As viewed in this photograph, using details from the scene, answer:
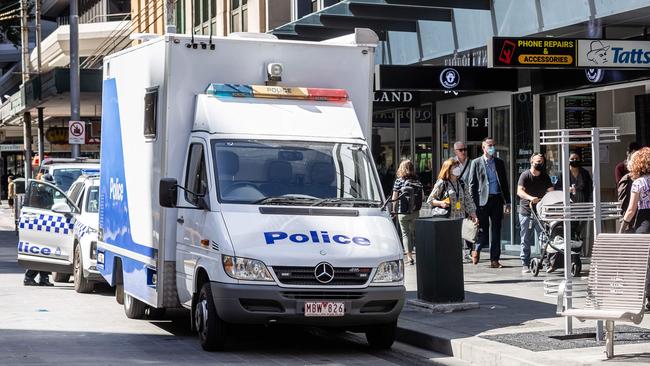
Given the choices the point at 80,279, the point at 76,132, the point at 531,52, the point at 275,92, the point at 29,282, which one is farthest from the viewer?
the point at 76,132

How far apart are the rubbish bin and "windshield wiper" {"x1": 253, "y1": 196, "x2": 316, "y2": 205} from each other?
228 cm

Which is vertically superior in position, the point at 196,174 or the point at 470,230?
the point at 196,174

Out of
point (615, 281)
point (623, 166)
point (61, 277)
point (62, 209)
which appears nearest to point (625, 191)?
point (623, 166)

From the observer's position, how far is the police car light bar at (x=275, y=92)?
40.4ft

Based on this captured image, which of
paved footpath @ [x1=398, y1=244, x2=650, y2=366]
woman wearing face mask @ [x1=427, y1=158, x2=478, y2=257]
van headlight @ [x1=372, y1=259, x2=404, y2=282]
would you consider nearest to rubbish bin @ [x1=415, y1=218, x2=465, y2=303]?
paved footpath @ [x1=398, y1=244, x2=650, y2=366]

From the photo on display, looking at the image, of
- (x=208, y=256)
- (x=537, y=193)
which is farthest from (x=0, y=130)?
(x=208, y=256)

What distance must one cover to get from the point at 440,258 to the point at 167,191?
11.4ft

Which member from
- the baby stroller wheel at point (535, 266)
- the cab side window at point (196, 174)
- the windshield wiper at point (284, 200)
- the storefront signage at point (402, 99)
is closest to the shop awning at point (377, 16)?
the storefront signage at point (402, 99)

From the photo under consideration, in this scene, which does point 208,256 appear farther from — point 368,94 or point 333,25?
point 333,25

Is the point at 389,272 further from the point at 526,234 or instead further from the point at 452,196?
the point at 452,196

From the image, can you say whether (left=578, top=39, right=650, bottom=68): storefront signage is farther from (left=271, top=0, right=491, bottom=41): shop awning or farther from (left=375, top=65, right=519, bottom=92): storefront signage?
(left=271, top=0, right=491, bottom=41): shop awning

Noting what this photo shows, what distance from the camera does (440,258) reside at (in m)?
13.5

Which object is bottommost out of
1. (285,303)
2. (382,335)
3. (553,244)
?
(382,335)

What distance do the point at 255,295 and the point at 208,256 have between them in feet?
2.45
